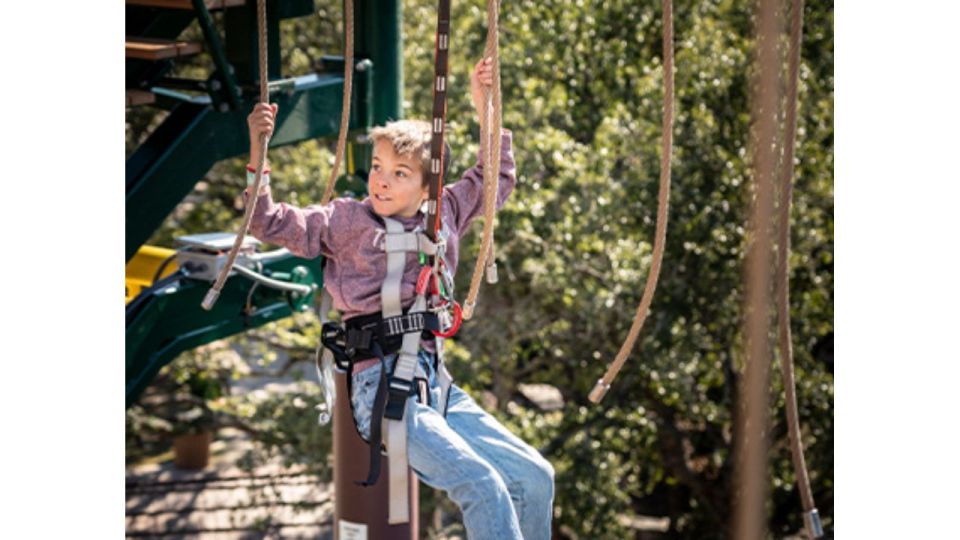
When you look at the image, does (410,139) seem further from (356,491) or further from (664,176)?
(356,491)

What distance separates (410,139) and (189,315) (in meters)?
2.26

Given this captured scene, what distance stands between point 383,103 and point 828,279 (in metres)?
3.87

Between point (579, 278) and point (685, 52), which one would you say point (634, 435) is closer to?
point (579, 278)

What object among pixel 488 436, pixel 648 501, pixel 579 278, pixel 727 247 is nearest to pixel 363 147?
pixel 488 436

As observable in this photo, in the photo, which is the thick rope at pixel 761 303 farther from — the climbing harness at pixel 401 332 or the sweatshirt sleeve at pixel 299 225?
the sweatshirt sleeve at pixel 299 225

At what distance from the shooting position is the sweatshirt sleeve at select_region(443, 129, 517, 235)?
3475 mm

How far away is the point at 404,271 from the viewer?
3281 mm

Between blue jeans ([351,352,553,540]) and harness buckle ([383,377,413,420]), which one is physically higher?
harness buckle ([383,377,413,420])

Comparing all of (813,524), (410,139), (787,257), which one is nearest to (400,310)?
(410,139)

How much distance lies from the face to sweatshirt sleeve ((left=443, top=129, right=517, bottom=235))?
182 millimetres

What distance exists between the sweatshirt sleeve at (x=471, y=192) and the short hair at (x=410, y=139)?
6.9 inches

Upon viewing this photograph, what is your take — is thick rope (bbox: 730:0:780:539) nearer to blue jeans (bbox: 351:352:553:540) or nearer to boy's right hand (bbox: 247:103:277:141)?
blue jeans (bbox: 351:352:553:540)

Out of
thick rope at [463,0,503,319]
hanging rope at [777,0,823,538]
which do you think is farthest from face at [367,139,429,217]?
hanging rope at [777,0,823,538]

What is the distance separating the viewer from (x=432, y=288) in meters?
A: 3.25
